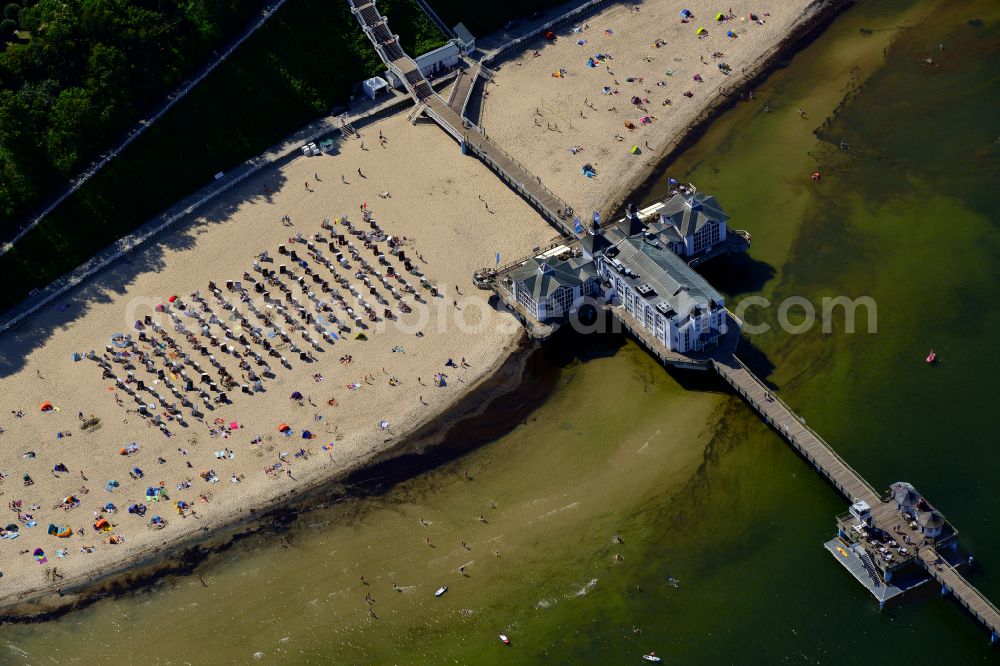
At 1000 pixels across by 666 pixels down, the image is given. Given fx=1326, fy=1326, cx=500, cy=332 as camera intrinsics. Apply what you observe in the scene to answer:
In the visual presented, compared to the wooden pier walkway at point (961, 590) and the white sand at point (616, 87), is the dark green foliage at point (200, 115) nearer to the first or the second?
the white sand at point (616, 87)

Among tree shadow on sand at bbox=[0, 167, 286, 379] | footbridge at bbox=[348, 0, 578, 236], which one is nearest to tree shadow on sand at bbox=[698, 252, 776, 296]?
footbridge at bbox=[348, 0, 578, 236]

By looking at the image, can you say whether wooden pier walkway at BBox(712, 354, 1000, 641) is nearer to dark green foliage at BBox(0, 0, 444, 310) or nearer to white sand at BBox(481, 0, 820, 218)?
white sand at BBox(481, 0, 820, 218)

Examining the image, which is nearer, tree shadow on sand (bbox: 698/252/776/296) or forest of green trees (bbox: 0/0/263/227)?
tree shadow on sand (bbox: 698/252/776/296)

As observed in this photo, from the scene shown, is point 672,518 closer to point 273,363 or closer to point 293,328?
point 273,363

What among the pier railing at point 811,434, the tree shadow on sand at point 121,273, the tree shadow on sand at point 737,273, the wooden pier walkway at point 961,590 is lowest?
the wooden pier walkway at point 961,590

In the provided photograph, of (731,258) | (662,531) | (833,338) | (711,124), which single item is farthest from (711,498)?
(711,124)

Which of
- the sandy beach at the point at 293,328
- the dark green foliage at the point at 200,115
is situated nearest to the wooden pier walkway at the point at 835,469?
the sandy beach at the point at 293,328
